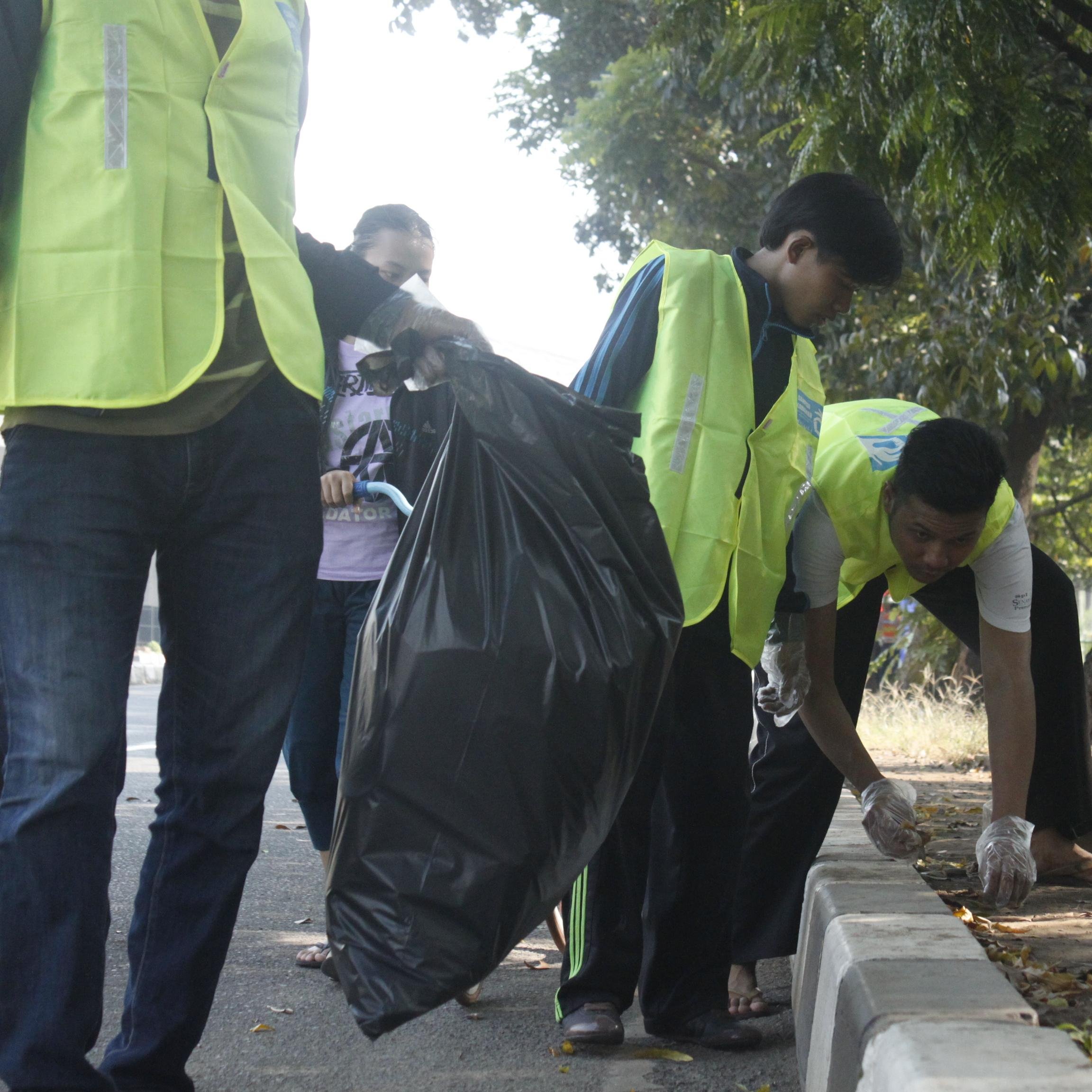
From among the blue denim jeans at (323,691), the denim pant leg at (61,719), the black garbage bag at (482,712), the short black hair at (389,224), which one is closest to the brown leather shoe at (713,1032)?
the black garbage bag at (482,712)

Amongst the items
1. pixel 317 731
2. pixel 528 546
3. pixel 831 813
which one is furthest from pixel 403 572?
pixel 831 813

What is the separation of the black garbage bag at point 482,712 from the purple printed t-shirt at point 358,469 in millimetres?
1285

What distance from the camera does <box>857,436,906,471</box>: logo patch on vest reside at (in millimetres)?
3363

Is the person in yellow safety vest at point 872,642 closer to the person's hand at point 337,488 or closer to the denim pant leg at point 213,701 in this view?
the person's hand at point 337,488

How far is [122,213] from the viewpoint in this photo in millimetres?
2061

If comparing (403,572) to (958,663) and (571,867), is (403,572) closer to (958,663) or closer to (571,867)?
(571,867)

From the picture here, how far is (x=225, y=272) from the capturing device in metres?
2.22

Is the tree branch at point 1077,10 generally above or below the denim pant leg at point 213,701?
above

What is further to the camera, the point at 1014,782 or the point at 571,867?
the point at 1014,782

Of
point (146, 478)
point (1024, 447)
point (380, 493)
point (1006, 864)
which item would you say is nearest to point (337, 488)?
point (380, 493)

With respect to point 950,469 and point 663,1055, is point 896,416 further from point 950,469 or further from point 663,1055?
point 663,1055

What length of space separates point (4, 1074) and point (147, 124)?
139 cm

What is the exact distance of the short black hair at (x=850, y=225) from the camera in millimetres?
3119

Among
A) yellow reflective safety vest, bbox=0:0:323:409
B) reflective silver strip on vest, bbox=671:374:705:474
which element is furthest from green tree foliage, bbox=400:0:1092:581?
yellow reflective safety vest, bbox=0:0:323:409
